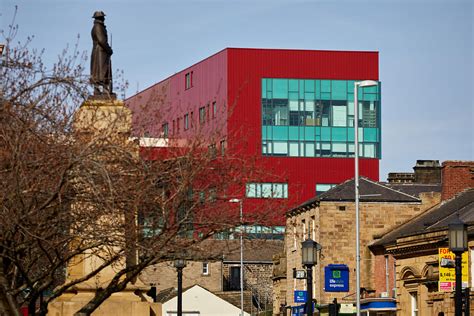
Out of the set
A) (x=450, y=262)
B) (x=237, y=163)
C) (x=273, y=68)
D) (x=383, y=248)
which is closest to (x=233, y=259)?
(x=273, y=68)

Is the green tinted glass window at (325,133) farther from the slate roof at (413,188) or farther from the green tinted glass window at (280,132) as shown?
the slate roof at (413,188)

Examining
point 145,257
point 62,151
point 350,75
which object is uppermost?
point 350,75

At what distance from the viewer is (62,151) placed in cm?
2050

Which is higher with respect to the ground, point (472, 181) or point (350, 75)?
point (350, 75)

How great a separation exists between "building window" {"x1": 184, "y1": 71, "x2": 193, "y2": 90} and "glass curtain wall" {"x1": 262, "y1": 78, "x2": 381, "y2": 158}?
27.7 ft

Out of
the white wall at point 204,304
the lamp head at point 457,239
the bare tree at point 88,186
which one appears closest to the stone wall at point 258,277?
the white wall at point 204,304

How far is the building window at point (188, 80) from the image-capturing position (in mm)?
117500

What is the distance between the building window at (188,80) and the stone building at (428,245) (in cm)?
5552

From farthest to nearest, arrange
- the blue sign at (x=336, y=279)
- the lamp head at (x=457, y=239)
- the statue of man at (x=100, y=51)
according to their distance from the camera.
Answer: the blue sign at (x=336, y=279), the lamp head at (x=457, y=239), the statue of man at (x=100, y=51)

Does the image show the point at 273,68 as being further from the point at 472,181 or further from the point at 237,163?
the point at 237,163

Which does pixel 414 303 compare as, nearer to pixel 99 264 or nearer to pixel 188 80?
pixel 99 264

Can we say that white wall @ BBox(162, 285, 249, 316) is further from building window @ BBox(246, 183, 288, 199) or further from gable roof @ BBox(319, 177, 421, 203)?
building window @ BBox(246, 183, 288, 199)

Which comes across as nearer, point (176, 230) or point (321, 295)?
point (176, 230)

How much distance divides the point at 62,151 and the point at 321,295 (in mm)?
46236
